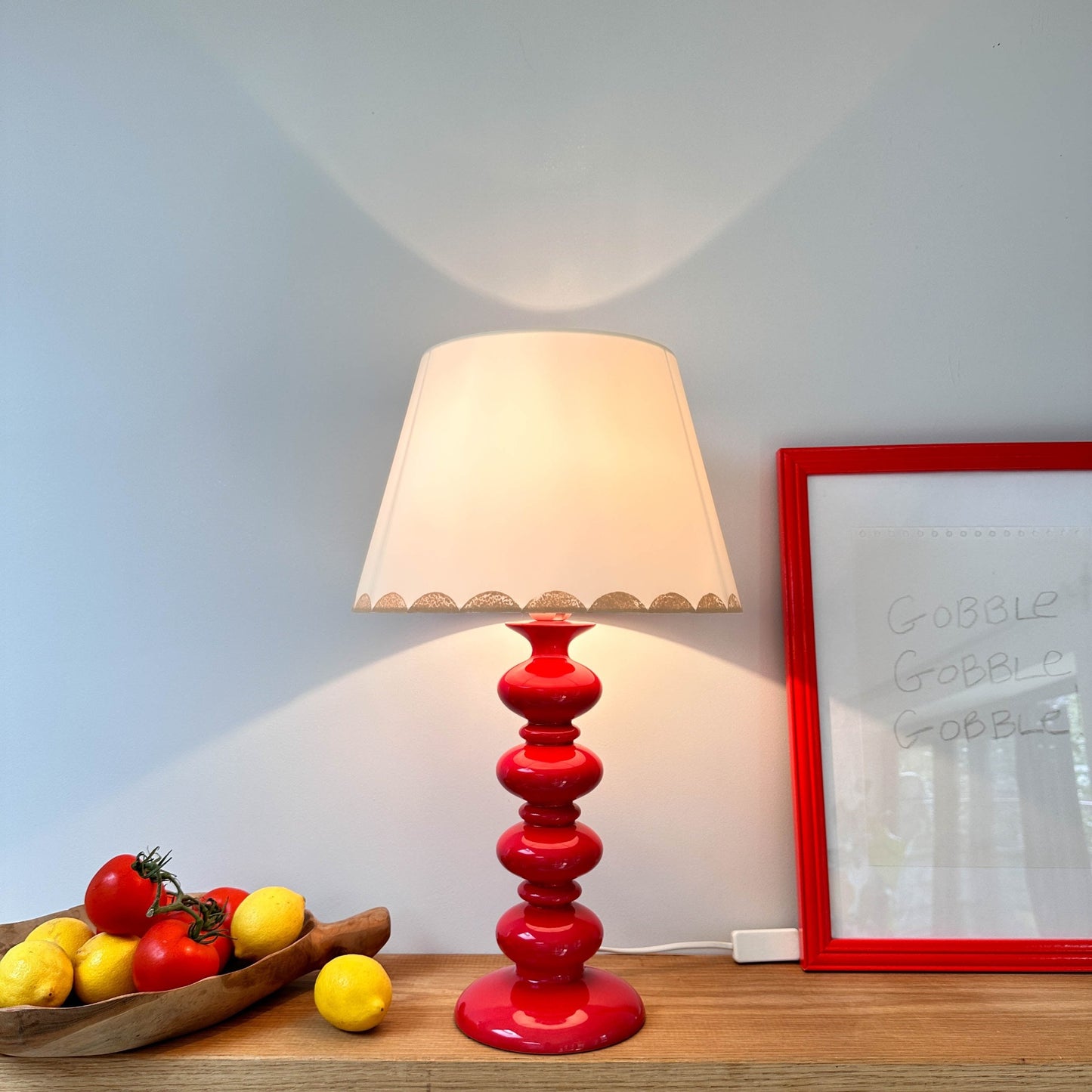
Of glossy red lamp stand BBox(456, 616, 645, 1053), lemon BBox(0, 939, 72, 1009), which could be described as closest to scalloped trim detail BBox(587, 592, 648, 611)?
glossy red lamp stand BBox(456, 616, 645, 1053)

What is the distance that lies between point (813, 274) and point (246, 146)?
0.80 m

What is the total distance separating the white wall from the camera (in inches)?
45.7

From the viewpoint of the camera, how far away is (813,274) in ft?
3.92

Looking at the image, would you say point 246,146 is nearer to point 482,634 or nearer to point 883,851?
point 482,634

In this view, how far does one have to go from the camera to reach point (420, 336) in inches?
47.4

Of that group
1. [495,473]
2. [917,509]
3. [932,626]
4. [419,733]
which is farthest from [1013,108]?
[419,733]

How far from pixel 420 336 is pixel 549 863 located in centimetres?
70

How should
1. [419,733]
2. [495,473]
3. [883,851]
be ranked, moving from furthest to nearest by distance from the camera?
[419,733] < [883,851] < [495,473]

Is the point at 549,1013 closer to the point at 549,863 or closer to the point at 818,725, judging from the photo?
the point at 549,863

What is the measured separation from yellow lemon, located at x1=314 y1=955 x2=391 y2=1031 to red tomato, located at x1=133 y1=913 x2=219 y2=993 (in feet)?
0.39

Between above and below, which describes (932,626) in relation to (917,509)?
below

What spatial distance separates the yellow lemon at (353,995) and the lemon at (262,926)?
0.08 metres

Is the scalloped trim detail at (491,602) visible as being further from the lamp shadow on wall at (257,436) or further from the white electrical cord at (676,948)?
the white electrical cord at (676,948)

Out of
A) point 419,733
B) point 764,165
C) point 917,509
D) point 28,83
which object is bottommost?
point 419,733
